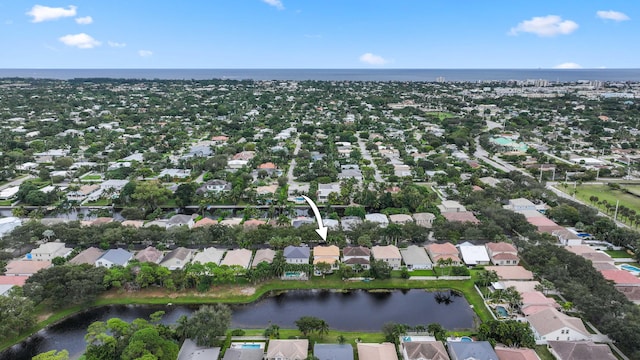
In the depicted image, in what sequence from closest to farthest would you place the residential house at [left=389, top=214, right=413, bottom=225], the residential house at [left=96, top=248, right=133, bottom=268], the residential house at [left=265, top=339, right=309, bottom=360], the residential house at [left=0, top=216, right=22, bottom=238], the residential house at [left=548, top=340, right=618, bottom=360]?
the residential house at [left=548, top=340, right=618, bottom=360] < the residential house at [left=265, top=339, right=309, bottom=360] < the residential house at [left=96, top=248, right=133, bottom=268] < the residential house at [left=0, top=216, right=22, bottom=238] < the residential house at [left=389, top=214, right=413, bottom=225]

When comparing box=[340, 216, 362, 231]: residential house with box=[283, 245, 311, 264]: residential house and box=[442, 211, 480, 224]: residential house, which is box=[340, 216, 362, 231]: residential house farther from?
box=[442, 211, 480, 224]: residential house

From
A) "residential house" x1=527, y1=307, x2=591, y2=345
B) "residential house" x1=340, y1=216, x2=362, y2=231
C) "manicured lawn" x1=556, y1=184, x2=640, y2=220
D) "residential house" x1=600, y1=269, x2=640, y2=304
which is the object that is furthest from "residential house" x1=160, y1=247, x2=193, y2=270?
"manicured lawn" x1=556, y1=184, x2=640, y2=220

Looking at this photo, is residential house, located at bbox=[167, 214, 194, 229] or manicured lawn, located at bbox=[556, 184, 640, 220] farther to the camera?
manicured lawn, located at bbox=[556, 184, 640, 220]

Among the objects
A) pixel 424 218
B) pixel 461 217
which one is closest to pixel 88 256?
pixel 424 218

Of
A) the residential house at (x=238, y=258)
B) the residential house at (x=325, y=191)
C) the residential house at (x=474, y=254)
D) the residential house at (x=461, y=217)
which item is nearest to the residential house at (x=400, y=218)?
the residential house at (x=461, y=217)

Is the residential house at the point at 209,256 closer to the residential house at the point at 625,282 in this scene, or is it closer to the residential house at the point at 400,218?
the residential house at the point at 400,218

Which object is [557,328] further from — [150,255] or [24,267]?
[24,267]
